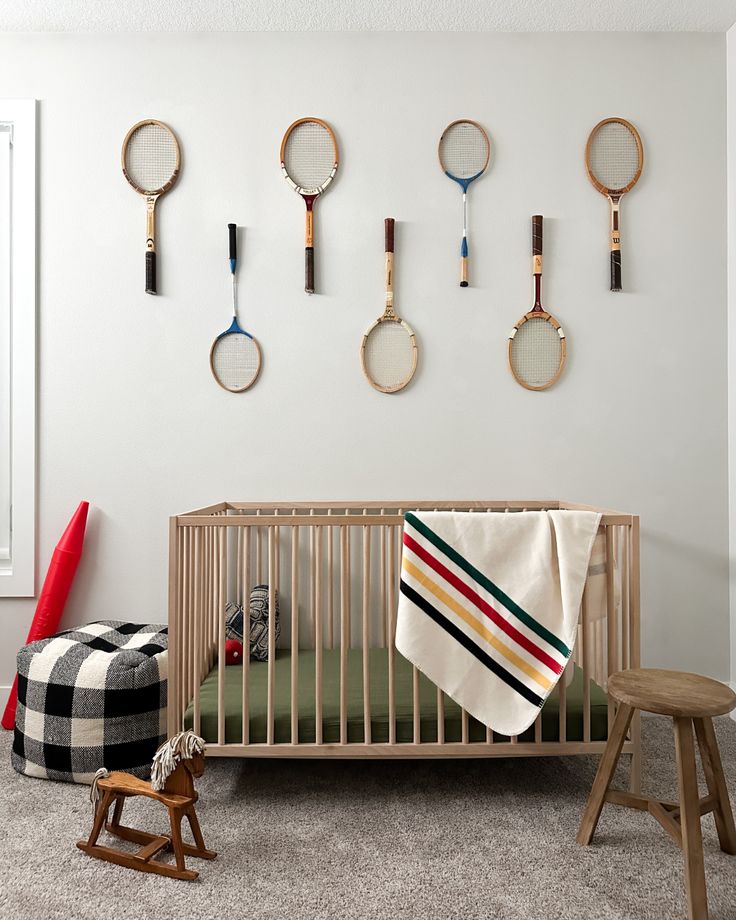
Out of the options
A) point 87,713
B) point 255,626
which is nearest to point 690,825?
point 255,626

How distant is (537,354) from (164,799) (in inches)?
77.6

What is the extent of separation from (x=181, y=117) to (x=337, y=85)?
61 cm

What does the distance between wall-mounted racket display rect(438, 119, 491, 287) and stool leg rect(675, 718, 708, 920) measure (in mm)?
1776

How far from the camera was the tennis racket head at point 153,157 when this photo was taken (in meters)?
2.73

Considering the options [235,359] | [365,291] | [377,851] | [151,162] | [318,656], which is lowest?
[377,851]

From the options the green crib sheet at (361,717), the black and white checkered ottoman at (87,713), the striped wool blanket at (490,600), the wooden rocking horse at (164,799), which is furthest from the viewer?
the black and white checkered ottoman at (87,713)

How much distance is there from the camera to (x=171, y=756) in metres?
1.65

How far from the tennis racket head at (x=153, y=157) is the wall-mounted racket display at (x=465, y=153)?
1021mm

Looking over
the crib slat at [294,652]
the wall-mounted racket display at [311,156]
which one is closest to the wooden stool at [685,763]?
the crib slat at [294,652]

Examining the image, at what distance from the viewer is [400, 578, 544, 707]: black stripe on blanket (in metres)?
1.85

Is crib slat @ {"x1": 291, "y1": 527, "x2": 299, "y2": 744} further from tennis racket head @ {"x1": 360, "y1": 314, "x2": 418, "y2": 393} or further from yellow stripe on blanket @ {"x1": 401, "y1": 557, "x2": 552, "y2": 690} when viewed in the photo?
tennis racket head @ {"x1": 360, "y1": 314, "x2": 418, "y2": 393}

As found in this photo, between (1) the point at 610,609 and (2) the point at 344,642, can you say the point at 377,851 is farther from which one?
(1) the point at 610,609

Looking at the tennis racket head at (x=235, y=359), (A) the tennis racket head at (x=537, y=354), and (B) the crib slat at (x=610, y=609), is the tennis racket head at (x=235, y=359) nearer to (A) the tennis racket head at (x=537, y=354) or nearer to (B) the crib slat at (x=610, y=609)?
(A) the tennis racket head at (x=537, y=354)

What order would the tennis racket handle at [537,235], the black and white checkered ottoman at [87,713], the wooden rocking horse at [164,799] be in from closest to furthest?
the wooden rocking horse at [164,799] → the black and white checkered ottoman at [87,713] → the tennis racket handle at [537,235]
